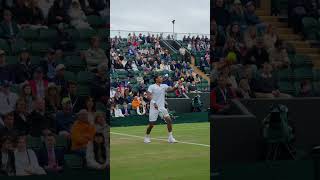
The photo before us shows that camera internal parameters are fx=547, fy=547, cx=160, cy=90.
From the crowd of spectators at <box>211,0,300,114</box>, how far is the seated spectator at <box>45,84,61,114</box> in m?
2.85

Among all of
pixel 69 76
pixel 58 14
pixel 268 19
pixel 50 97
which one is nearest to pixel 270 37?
pixel 268 19

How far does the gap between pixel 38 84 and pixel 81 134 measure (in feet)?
3.52

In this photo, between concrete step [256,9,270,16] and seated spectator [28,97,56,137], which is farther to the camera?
concrete step [256,9,270,16]

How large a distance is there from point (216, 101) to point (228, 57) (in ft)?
2.74

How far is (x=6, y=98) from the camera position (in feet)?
27.8

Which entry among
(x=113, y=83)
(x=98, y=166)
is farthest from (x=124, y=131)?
(x=98, y=166)

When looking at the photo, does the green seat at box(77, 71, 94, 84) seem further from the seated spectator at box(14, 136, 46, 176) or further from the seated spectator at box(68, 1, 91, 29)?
the seated spectator at box(14, 136, 46, 176)

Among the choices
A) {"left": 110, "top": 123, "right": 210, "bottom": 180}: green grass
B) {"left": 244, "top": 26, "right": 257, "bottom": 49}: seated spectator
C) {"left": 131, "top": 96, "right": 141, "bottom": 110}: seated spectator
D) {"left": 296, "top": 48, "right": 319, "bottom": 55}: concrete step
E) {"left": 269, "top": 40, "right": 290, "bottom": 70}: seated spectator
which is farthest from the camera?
{"left": 131, "top": 96, "right": 141, "bottom": 110}: seated spectator

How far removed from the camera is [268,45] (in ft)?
34.3

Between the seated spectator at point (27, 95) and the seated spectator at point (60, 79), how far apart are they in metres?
0.42

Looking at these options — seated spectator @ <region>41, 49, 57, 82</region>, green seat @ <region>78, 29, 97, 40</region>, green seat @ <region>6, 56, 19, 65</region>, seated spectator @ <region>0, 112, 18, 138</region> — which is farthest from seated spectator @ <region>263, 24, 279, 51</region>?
seated spectator @ <region>0, 112, 18, 138</region>

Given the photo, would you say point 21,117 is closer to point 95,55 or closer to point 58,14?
point 95,55

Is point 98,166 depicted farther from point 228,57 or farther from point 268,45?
point 268,45

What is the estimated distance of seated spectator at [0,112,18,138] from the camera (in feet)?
27.7
